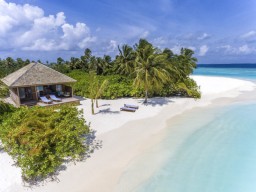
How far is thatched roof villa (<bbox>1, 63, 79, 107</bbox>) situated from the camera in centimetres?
1752

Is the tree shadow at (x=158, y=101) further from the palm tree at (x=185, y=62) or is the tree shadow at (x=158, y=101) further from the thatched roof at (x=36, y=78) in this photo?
the thatched roof at (x=36, y=78)

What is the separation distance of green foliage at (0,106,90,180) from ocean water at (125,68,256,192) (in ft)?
12.5

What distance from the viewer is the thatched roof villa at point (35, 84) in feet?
57.5

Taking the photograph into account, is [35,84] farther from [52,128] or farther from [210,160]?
[210,160]

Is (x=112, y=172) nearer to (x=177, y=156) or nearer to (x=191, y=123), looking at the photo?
(x=177, y=156)

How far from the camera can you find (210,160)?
9.32 meters

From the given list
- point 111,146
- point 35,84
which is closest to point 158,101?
point 111,146

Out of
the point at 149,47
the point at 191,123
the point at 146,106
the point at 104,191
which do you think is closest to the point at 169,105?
the point at 146,106

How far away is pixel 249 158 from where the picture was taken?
31.9ft

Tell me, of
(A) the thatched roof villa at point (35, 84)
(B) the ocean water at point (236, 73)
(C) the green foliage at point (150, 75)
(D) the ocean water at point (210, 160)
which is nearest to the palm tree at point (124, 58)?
(C) the green foliage at point (150, 75)

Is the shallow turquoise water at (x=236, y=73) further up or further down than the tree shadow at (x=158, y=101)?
further up

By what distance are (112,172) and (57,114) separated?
523 cm

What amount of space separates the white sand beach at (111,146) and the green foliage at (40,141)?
544 mm

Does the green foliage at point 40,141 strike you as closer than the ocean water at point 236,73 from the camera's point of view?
Yes
